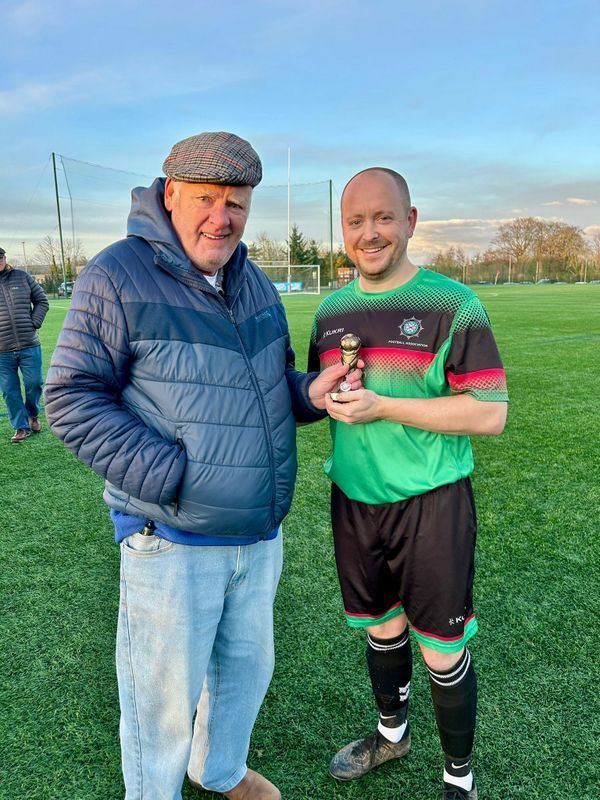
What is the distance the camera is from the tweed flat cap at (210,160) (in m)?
1.55

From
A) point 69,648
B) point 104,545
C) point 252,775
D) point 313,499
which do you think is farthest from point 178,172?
point 313,499

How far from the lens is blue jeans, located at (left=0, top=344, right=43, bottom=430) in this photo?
21.6ft

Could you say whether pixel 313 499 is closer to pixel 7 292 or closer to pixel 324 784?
pixel 324 784

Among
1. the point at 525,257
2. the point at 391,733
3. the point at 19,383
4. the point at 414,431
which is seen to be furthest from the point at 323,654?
the point at 525,257

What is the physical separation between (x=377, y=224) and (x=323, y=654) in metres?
1.99

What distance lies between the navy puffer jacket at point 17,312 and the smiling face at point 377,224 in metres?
5.42

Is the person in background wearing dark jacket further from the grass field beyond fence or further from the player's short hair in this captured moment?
the player's short hair

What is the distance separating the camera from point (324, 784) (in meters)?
2.14

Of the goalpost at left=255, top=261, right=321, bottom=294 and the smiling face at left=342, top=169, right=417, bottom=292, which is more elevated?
the smiling face at left=342, top=169, right=417, bottom=292

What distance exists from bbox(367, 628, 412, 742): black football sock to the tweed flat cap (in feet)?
5.35

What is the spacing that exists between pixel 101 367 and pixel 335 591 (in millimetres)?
2235

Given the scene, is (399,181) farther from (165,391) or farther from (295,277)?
(295,277)

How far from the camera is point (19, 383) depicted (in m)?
6.64

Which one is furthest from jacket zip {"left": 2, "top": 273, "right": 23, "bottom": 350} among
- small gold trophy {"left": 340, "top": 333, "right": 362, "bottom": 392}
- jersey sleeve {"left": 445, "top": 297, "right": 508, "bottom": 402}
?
jersey sleeve {"left": 445, "top": 297, "right": 508, "bottom": 402}
